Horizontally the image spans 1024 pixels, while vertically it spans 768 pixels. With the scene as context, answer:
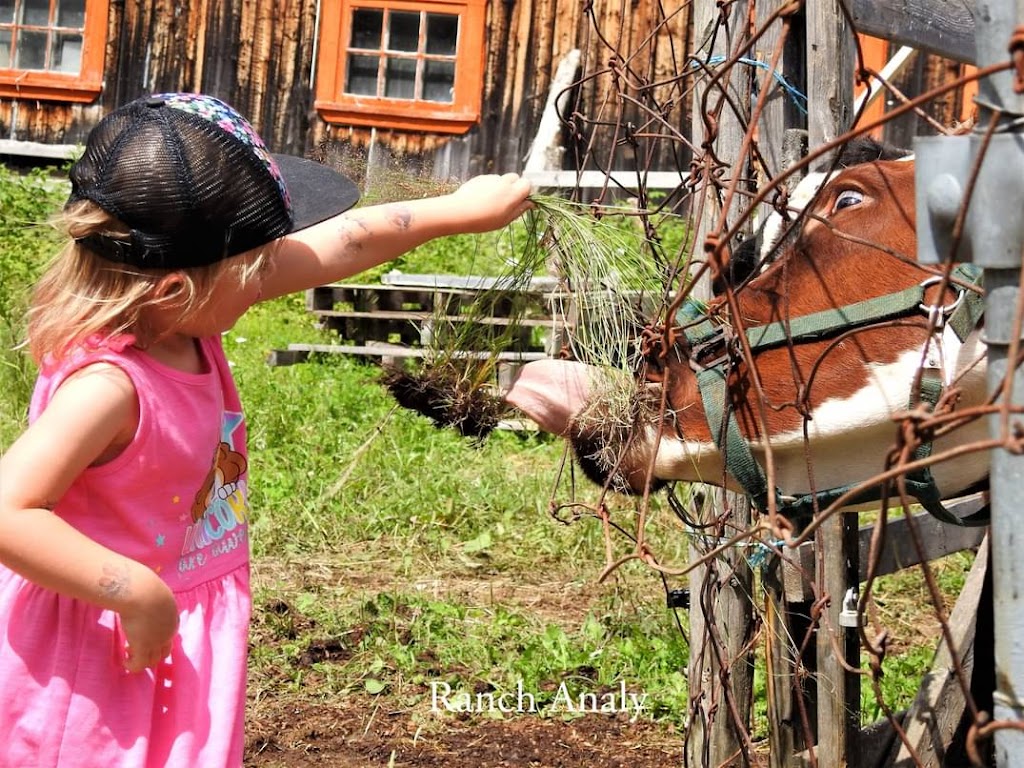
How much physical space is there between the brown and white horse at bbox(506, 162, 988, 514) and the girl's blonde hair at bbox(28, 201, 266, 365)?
1.82 ft

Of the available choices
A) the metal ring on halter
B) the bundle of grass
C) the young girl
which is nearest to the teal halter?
the metal ring on halter

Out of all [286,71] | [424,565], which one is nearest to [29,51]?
[286,71]

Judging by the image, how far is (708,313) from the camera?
71.9 inches

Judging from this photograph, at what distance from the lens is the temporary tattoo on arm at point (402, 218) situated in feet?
6.72

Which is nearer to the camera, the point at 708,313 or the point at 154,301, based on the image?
the point at 154,301

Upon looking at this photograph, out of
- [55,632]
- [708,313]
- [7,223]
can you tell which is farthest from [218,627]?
[7,223]

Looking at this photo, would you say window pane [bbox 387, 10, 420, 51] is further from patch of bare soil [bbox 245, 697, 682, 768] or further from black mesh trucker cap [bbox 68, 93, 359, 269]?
black mesh trucker cap [bbox 68, 93, 359, 269]

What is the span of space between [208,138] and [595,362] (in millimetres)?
716

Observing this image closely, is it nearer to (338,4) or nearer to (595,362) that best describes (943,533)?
(595,362)

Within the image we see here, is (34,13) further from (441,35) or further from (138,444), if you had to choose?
(138,444)

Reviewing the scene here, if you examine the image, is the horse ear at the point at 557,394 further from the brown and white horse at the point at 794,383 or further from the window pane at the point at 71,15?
the window pane at the point at 71,15

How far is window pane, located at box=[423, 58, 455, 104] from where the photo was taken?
1021 centimetres

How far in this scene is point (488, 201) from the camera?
6.55 ft

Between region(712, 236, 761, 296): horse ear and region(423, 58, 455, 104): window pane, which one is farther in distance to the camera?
region(423, 58, 455, 104): window pane
